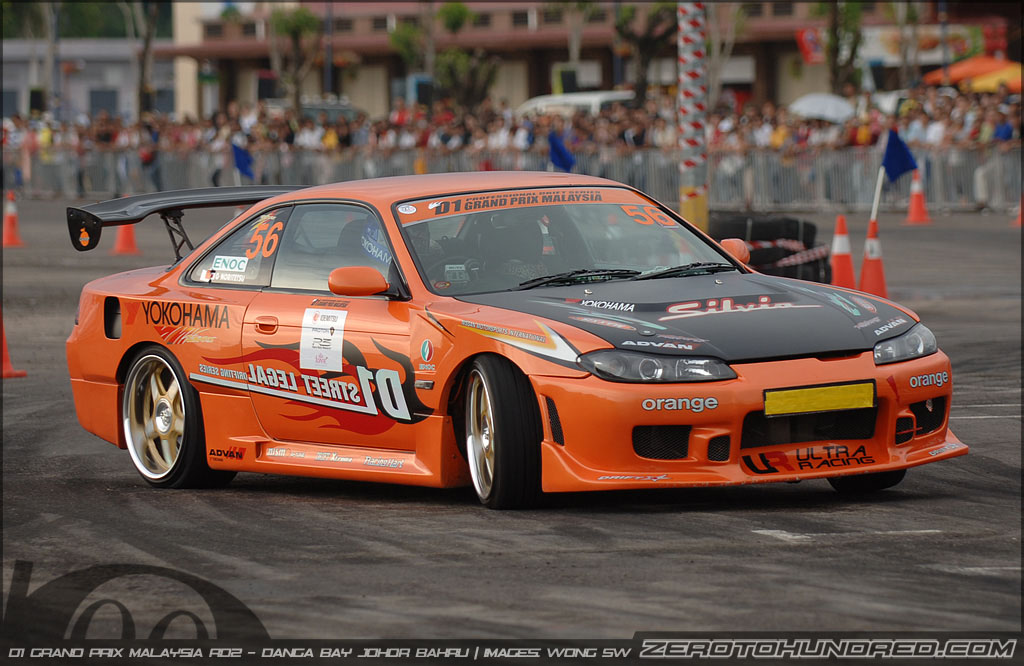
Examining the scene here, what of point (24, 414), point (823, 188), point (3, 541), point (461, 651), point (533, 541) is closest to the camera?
point (461, 651)

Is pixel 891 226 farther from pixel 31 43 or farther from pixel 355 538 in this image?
pixel 31 43

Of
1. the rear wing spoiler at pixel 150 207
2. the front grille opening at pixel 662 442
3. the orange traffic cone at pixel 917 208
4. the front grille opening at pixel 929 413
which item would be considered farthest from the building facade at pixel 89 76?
the front grille opening at pixel 662 442

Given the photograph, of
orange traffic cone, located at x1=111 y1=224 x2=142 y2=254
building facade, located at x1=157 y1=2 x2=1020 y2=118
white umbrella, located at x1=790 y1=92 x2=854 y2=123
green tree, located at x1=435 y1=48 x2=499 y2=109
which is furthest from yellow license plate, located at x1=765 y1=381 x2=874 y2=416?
building facade, located at x1=157 y1=2 x2=1020 y2=118

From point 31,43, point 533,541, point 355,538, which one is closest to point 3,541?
point 355,538

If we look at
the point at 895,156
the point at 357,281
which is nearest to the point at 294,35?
the point at 895,156

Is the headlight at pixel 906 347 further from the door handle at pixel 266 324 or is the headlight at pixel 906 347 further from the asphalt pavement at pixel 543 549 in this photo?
the door handle at pixel 266 324

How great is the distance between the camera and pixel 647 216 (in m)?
7.67

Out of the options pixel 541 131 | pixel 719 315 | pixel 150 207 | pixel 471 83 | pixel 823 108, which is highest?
pixel 471 83

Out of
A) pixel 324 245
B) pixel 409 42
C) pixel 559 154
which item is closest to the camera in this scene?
pixel 324 245

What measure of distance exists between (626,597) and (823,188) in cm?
2362

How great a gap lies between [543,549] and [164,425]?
2605mm

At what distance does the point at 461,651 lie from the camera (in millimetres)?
4680

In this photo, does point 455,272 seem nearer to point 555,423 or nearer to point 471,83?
point 555,423

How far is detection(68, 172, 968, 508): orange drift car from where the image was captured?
6.28 m
